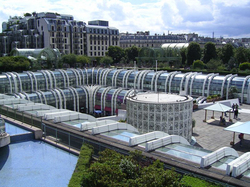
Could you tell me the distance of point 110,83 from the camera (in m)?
61.3

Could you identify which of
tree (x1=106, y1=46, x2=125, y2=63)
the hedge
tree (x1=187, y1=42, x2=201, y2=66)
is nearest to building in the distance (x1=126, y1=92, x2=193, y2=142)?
the hedge

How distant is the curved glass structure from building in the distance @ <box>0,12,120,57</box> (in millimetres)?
45612

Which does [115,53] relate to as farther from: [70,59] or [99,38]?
[70,59]

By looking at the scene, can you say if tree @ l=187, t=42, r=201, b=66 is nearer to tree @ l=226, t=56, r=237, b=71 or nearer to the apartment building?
tree @ l=226, t=56, r=237, b=71

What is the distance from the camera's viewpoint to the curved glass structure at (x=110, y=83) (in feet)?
156

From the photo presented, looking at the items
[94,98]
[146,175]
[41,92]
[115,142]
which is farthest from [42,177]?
[94,98]

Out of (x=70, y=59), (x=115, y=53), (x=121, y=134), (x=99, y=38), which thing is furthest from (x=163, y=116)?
(x=99, y=38)

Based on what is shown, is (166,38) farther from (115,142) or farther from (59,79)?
(115,142)

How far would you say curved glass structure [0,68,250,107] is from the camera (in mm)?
47531

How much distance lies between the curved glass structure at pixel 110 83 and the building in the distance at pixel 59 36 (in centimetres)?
4561

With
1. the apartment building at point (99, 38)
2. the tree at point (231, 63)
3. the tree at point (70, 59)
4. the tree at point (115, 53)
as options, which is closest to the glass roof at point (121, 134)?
the tree at point (231, 63)

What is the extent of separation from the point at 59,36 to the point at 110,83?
5090 cm

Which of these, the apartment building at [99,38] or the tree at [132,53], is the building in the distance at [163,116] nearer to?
the tree at [132,53]

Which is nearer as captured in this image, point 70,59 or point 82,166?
point 82,166
